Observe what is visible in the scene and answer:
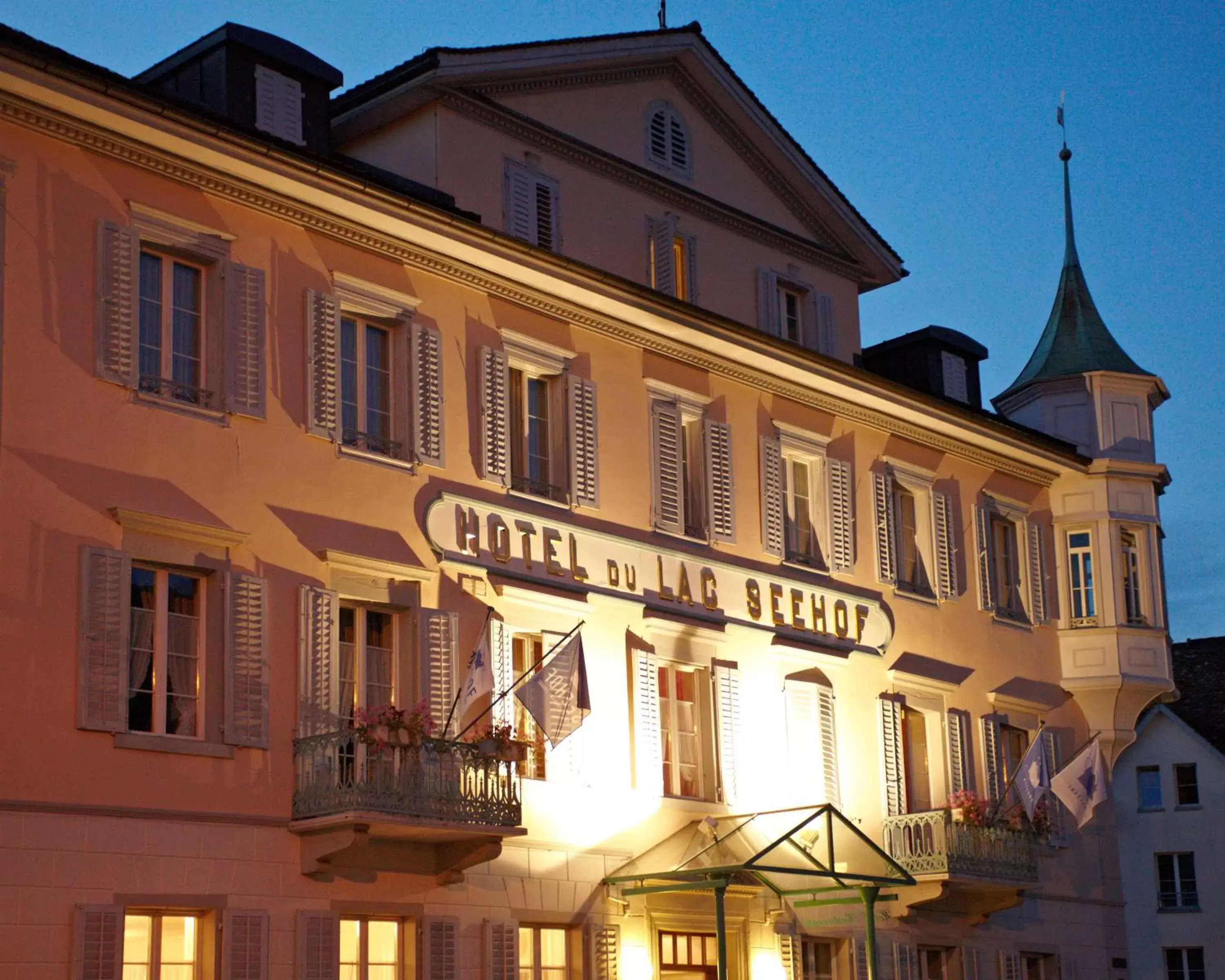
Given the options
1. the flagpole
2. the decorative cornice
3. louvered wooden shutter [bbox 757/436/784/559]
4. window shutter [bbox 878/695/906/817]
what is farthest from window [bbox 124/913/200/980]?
window shutter [bbox 878/695/906/817]

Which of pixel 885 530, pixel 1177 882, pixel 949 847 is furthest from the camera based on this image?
pixel 1177 882

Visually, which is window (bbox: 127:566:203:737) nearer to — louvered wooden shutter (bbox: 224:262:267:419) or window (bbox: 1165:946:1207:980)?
louvered wooden shutter (bbox: 224:262:267:419)

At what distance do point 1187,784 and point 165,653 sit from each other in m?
40.8

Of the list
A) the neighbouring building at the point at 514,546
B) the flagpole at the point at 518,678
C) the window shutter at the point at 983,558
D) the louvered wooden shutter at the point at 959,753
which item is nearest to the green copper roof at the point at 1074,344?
the neighbouring building at the point at 514,546

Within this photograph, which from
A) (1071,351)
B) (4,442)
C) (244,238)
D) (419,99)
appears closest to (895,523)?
(1071,351)

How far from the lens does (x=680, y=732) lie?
87.2 ft

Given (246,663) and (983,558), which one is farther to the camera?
(983,558)

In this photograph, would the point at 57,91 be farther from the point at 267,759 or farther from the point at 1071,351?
the point at 1071,351

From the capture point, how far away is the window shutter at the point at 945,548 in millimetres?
31812

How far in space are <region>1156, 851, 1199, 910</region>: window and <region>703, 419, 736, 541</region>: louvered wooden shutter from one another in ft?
99.6

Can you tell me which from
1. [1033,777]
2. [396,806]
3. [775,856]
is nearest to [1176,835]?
[1033,777]

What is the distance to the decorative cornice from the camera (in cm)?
2059

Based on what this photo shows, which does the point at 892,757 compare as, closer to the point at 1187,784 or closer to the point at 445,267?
the point at 445,267

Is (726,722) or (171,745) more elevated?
(726,722)
